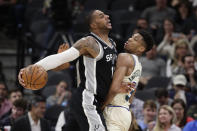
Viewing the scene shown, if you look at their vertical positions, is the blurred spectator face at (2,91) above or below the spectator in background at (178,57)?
below

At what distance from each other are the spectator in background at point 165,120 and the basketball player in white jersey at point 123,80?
228 cm

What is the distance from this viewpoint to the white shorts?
624cm

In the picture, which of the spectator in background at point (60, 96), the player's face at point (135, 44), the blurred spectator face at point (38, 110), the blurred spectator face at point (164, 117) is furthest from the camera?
the spectator in background at point (60, 96)

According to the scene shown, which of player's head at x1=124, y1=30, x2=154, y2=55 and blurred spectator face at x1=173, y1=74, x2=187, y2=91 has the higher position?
player's head at x1=124, y1=30, x2=154, y2=55

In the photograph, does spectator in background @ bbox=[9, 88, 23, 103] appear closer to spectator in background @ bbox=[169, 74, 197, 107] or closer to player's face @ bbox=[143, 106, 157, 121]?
player's face @ bbox=[143, 106, 157, 121]

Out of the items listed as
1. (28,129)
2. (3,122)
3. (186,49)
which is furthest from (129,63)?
(186,49)

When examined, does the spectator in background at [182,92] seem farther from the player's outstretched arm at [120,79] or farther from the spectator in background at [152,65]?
the player's outstretched arm at [120,79]

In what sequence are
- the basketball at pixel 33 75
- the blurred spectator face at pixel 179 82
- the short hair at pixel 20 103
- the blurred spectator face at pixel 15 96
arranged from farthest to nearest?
the blurred spectator face at pixel 179 82, the blurred spectator face at pixel 15 96, the short hair at pixel 20 103, the basketball at pixel 33 75

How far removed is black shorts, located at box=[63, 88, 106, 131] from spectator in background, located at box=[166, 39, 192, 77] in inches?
211

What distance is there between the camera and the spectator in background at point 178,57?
11.3 metres

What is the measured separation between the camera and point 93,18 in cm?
638

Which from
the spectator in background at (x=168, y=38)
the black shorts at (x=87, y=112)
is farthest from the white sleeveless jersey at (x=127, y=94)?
the spectator in background at (x=168, y=38)

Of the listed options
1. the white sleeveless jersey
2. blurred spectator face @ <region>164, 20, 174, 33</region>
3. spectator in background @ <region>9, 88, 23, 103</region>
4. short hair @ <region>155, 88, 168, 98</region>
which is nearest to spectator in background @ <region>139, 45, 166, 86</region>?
blurred spectator face @ <region>164, 20, 174, 33</region>

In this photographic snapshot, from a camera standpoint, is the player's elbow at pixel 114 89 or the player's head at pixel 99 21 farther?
the player's head at pixel 99 21
